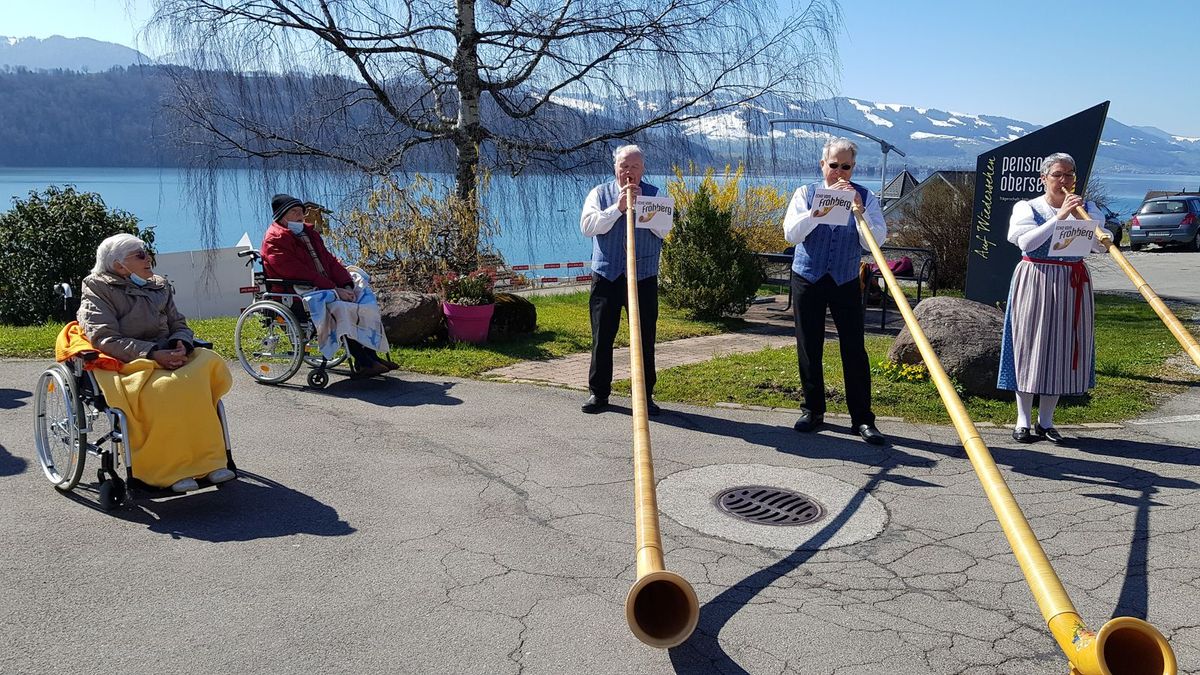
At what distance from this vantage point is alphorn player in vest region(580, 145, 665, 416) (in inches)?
259

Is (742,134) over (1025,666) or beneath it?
over

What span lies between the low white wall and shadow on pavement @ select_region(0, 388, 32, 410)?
27.6 feet

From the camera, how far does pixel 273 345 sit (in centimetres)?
773

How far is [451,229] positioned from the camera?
36.8ft

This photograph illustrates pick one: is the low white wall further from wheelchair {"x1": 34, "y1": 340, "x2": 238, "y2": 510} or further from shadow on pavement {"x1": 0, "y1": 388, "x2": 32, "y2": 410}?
wheelchair {"x1": 34, "y1": 340, "x2": 238, "y2": 510}

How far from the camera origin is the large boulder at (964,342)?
7480 mm

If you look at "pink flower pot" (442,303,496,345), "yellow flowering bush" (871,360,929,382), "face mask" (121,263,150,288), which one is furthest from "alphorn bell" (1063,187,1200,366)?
"pink flower pot" (442,303,496,345)

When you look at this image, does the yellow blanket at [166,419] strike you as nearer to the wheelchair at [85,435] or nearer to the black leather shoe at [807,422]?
the wheelchair at [85,435]

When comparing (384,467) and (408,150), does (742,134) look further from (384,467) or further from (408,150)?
(384,467)

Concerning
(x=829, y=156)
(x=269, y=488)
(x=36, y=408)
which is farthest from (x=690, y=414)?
(x=36, y=408)

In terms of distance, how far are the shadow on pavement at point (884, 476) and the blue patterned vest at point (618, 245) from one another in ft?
3.84

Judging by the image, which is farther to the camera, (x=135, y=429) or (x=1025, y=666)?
(x=135, y=429)

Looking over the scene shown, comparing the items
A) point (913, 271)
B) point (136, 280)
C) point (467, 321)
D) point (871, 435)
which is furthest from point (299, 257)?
point (913, 271)

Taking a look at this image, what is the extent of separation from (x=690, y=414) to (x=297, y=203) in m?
3.79
